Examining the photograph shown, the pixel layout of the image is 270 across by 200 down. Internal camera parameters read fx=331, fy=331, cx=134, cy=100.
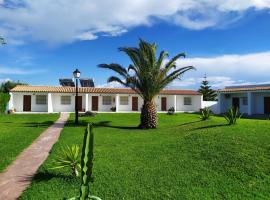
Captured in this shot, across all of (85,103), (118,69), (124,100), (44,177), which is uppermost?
(118,69)

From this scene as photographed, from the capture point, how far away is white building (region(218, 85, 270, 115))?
36356mm

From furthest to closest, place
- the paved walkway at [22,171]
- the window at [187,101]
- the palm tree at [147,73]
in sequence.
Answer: the window at [187,101] → the palm tree at [147,73] → the paved walkway at [22,171]

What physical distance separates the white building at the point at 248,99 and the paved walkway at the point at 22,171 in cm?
2801

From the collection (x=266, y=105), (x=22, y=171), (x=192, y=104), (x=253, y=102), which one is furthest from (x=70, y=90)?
(x=22, y=171)

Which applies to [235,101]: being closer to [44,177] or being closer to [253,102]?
[253,102]

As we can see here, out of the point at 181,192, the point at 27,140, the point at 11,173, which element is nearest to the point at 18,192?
the point at 11,173

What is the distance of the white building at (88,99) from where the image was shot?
129 ft

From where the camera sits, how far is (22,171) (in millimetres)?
9250

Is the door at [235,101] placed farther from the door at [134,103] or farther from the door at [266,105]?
the door at [134,103]

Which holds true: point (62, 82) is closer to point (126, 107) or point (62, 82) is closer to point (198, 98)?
point (126, 107)

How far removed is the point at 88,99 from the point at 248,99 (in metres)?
18.9

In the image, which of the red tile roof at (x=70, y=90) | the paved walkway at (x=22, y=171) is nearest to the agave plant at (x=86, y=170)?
the paved walkway at (x=22, y=171)

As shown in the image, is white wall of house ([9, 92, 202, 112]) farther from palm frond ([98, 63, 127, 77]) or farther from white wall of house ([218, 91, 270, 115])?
palm frond ([98, 63, 127, 77])

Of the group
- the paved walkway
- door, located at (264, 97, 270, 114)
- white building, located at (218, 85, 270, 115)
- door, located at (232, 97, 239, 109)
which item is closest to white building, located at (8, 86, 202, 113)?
white building, located at (218, 85, 270, 115)
